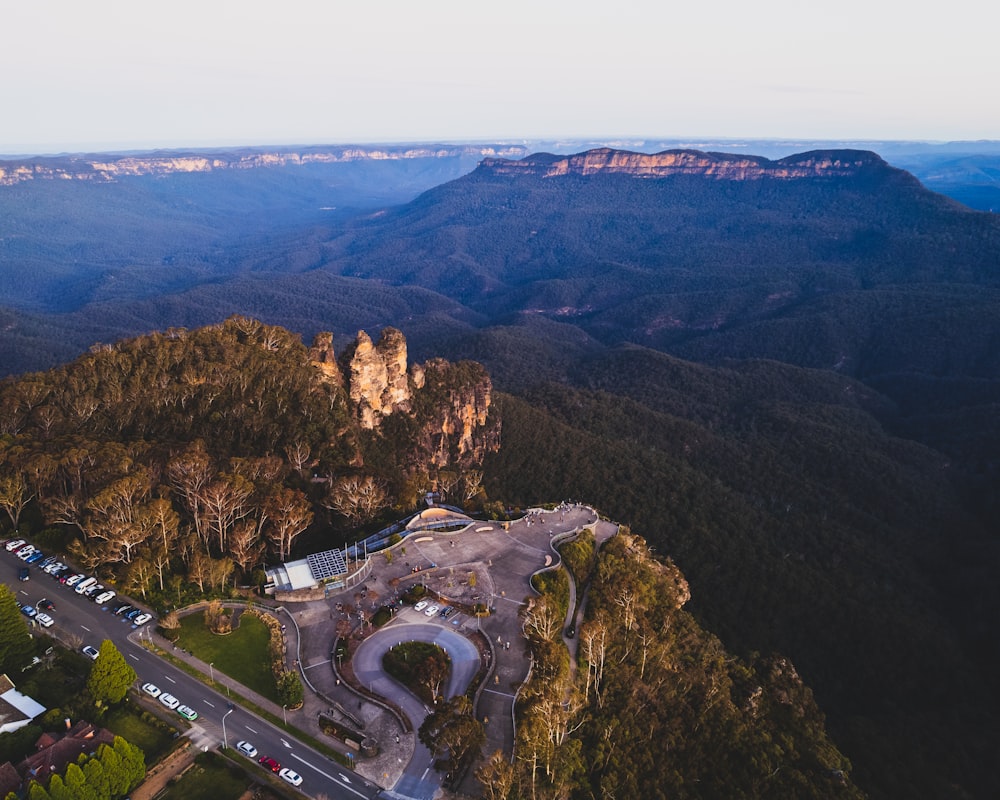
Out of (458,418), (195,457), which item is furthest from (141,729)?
(458,418)

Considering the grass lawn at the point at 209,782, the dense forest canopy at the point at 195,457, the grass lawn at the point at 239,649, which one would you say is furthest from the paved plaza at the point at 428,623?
the dense forest canopy at the point at 195,457

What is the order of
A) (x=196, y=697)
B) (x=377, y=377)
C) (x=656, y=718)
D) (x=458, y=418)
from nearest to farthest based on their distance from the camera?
1. (x=196, y=697)
2. (x=656, y=718)
3. (x=377, y=377)
4. (x=458, y=418)

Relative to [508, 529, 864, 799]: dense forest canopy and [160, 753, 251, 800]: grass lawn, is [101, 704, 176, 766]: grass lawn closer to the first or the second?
[160, 753, 251, 800]: grass lawn

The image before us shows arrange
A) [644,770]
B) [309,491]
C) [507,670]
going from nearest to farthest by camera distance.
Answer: [644,770]
[507,670]
[309,491]

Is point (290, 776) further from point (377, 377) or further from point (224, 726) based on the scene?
point (377, 377)

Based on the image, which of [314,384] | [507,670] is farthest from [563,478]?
[507,670]

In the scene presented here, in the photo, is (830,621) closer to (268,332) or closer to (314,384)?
(314,384)
